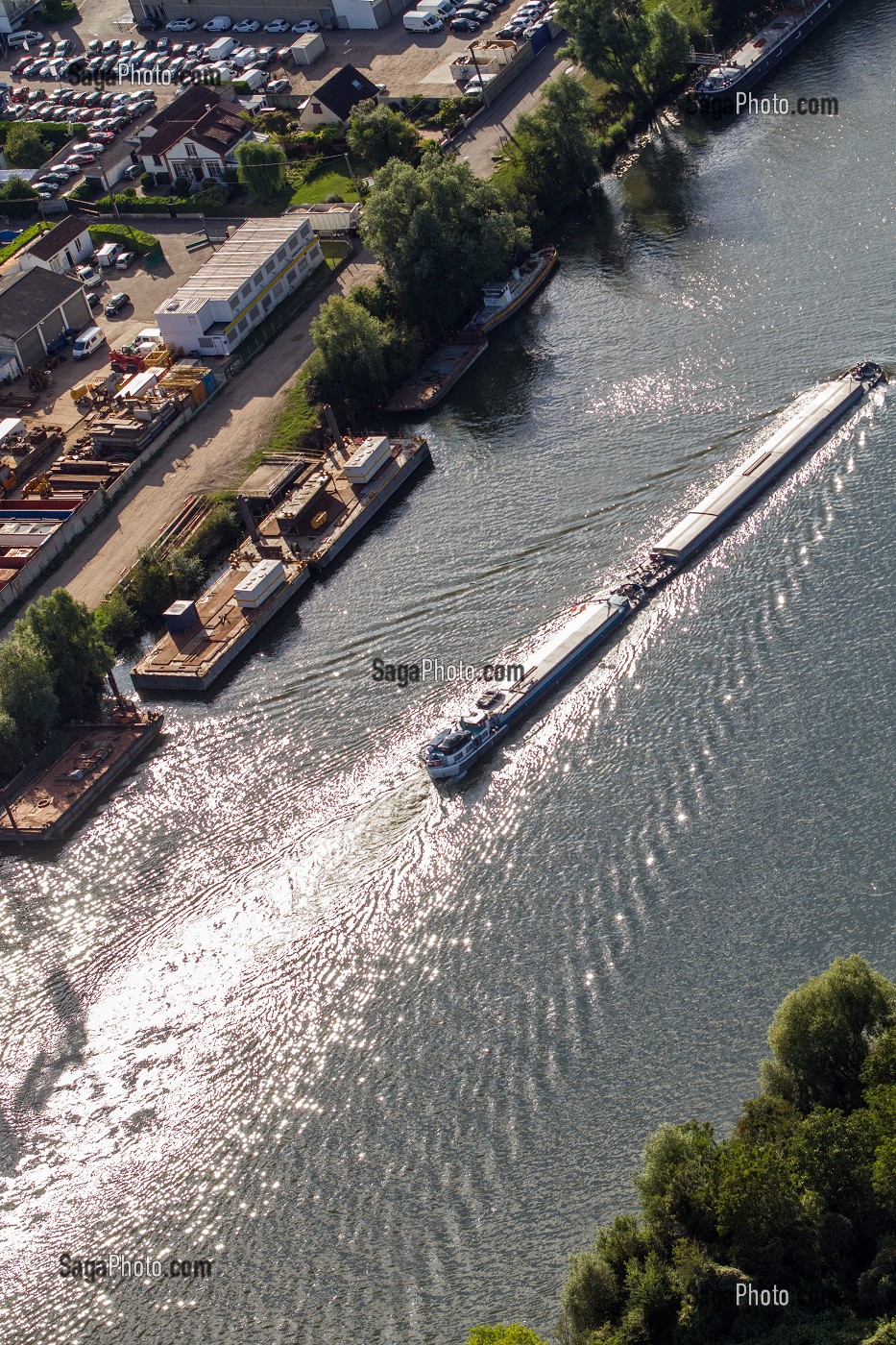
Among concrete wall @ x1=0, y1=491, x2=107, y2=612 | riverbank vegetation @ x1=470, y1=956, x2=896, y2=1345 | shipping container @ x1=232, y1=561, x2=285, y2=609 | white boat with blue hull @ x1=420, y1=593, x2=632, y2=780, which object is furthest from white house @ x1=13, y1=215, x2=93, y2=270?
riverbank vegetation @ x1=470, y1=956, x2=896, y2=1345

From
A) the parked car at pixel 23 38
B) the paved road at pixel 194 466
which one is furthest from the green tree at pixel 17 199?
the paved road at pixel 194 466

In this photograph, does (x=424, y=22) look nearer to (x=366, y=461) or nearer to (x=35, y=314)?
(x=35, y=314)

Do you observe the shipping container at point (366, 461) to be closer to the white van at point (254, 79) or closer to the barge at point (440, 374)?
the barge at point (440, 374)

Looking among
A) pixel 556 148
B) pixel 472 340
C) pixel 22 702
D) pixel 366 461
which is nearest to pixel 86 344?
pixel 472 340

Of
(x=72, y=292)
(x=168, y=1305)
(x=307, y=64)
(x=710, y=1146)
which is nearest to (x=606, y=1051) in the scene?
(x=710, y=1146)

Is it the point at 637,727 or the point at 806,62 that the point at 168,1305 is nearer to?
the point at 637,727
